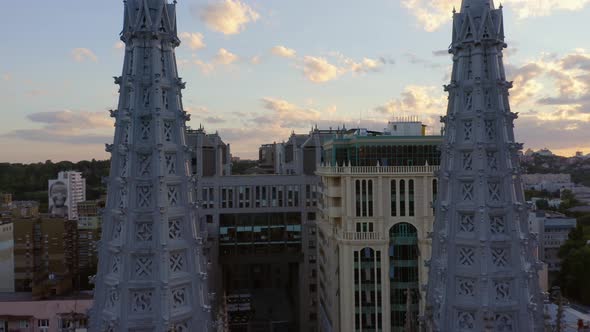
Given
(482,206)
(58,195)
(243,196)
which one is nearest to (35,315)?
(243,196)

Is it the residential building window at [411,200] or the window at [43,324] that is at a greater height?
the residential building window at [411,200]

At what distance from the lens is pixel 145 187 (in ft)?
63.6

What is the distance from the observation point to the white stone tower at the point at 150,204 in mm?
18906

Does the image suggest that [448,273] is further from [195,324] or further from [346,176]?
[346,176]

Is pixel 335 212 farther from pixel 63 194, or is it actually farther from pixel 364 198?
pixel 63 194

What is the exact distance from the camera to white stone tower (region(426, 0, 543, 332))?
19062 mm

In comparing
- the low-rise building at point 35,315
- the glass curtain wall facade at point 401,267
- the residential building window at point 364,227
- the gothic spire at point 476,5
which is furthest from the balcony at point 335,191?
the gothic spire at point 476,5

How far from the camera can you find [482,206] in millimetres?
19094

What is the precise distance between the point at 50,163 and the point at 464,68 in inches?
5781

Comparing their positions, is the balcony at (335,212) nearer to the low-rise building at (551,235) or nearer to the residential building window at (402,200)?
the residential building window at (402,200)

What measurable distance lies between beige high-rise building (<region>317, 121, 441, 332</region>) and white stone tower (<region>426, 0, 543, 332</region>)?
3424 cm

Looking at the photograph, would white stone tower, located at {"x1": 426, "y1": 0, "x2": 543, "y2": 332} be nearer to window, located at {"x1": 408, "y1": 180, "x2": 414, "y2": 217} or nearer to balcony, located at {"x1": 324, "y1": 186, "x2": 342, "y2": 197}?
window, located at {"x1": 408, "y1": 180, "x2": 414, "y2": 217}

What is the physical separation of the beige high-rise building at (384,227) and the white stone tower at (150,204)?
117 feet

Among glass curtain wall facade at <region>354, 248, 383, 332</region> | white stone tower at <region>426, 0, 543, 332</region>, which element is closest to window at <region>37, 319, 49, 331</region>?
glass curtain wall facade at <region>354, 248, 383, 332</region>
